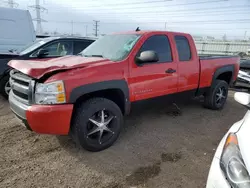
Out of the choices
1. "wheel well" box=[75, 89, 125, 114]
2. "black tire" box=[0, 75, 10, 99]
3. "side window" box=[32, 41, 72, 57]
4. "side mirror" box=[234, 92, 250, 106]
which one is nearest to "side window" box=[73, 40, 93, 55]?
"side window" box=[32, 41, 72, 57]

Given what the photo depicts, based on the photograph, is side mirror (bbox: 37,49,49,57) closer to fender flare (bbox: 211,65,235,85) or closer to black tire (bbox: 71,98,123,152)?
black tire (bbox: 71,98,123,152)

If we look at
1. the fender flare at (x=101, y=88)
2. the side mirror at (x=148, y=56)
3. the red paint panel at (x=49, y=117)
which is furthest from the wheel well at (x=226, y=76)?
the red paint panel at (x=49, y=117)

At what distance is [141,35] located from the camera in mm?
3717

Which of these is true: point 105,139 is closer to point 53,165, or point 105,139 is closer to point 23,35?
point 53,165

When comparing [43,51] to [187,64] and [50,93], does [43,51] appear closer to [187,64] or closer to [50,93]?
[50,93]

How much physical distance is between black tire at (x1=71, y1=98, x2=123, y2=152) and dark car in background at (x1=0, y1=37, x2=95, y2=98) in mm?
3015

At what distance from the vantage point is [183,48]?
4.39 meters

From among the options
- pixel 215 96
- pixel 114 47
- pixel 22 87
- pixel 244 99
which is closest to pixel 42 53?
pixel 114 47

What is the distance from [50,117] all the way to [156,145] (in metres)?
1.78

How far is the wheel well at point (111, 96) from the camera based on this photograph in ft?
10.2

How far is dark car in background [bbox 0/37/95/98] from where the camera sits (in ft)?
17.2

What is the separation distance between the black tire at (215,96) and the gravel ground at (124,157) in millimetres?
878

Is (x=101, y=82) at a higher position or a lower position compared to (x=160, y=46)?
lower

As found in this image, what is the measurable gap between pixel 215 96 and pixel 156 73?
2382 millimetres
